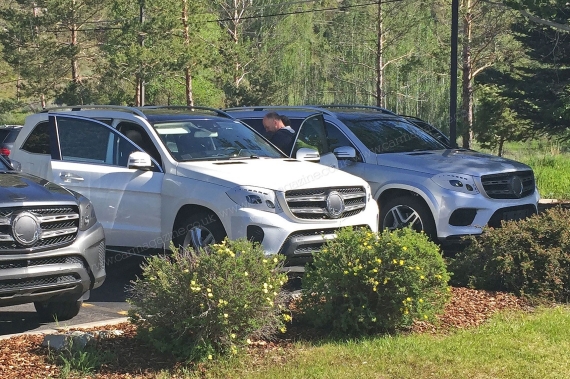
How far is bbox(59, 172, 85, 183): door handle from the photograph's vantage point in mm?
9070

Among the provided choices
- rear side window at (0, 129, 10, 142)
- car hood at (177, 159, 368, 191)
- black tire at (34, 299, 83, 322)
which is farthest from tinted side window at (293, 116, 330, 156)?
rear side window at (0, 129, 10, 142)

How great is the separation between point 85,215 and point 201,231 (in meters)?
1.63

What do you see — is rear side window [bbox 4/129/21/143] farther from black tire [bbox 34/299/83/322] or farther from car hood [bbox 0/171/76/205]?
black tire [bbox 34/299/83/322]

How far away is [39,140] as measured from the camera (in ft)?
32.1

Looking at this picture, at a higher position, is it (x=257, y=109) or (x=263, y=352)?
(x=257, y=109)

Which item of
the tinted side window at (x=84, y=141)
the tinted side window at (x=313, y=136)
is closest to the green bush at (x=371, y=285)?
the tinted side window at (x=84, y=141)

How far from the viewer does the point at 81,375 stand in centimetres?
518

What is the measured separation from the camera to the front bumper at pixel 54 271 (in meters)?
6.01

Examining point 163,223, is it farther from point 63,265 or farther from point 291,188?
point 63,265

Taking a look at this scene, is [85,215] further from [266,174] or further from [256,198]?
[266,174]

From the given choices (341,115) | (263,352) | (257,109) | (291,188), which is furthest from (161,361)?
(257,109)

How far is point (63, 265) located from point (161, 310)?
4.19 feet

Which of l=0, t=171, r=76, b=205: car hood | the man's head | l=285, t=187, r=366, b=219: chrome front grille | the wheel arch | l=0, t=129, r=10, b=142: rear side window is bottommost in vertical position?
the wheel arch

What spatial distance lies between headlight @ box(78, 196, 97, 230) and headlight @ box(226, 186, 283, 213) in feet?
4.82
